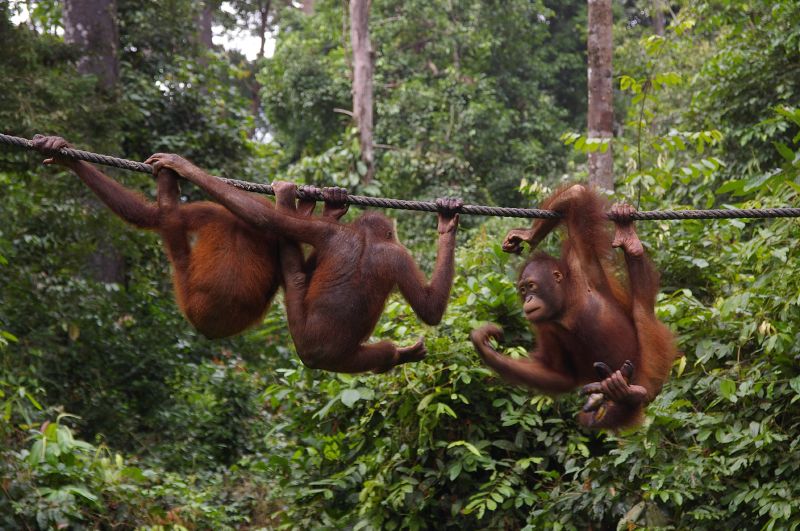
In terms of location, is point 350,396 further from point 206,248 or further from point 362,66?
point 362,66

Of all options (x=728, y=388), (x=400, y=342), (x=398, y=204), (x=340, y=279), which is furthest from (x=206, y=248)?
(x=728, y=388)

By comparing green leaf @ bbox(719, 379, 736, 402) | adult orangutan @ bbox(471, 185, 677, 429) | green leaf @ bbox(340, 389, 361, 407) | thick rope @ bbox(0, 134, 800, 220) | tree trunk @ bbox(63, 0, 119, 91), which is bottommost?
green leaf @ bbox(340, 389, 361, 407)

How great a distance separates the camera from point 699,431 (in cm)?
460

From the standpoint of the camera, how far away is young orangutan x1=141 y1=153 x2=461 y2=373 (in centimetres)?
358

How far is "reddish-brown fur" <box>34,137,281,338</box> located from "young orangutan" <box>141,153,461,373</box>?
0.37 ft

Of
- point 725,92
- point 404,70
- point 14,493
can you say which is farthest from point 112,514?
point 404,70

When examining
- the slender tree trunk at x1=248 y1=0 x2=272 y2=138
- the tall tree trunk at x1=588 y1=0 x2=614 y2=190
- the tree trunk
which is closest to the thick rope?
the tall tree trunk at x1=588 y1=0 x2=614 y2=190

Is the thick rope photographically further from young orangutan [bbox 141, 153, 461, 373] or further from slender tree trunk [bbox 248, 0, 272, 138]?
slender tree trunk [bbox 248, 0, 272, 138]

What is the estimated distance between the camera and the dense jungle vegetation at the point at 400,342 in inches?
183

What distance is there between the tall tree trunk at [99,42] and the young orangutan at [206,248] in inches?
228

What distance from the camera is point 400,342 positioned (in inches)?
201

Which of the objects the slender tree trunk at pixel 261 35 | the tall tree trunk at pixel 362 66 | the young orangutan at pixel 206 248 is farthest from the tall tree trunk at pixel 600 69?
the slender tree trunk at pixel 261 35

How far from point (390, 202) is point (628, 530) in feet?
6.99

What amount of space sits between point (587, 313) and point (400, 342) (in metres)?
1.46
